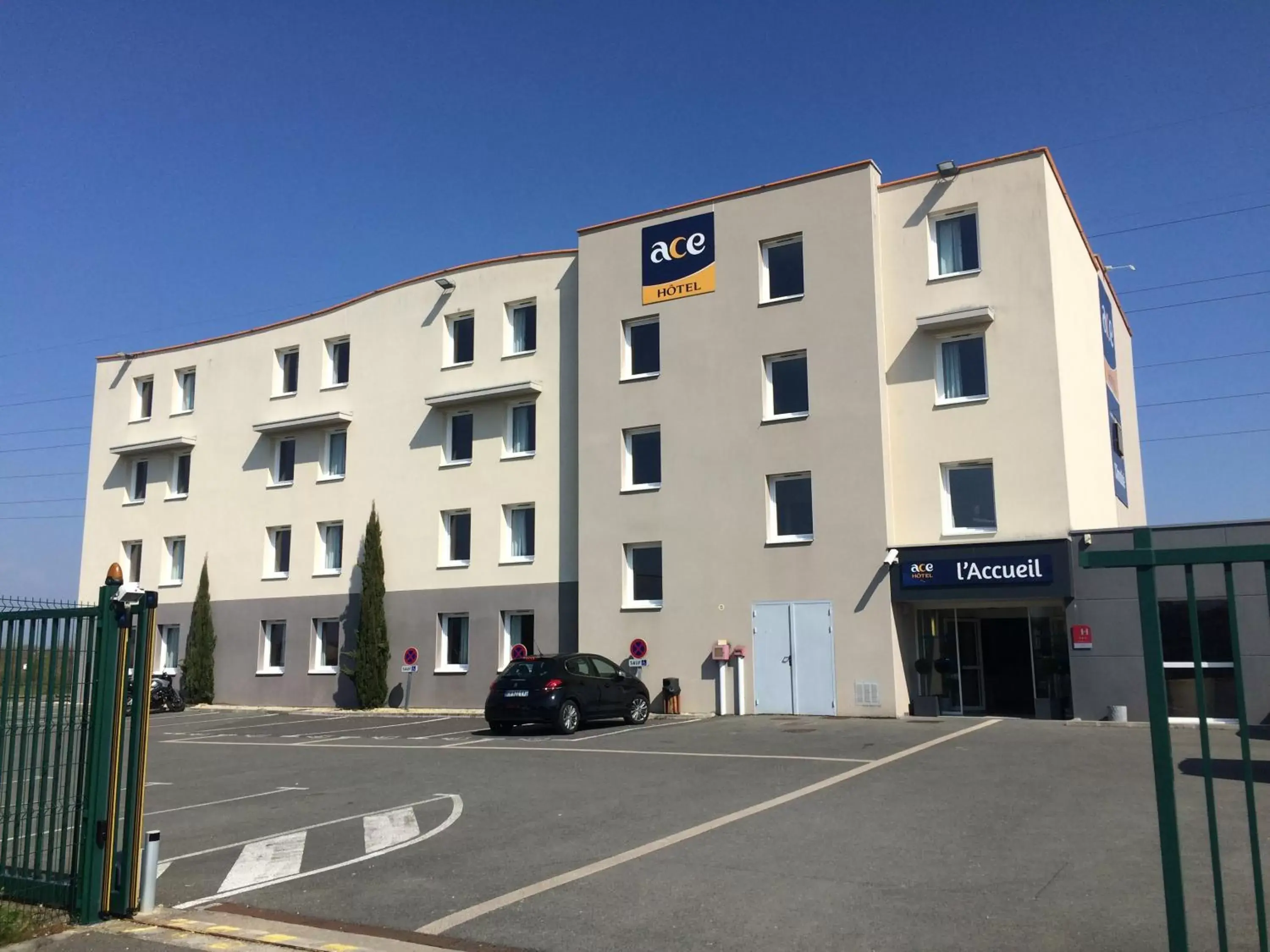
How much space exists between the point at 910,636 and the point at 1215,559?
2069 centimetres

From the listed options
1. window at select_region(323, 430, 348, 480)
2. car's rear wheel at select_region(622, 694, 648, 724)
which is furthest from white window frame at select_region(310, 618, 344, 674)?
car's rear wheel at select_region(622, 694, 648, 724)

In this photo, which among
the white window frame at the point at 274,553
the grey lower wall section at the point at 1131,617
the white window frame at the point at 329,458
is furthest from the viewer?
the white window frame at the point at 274,553

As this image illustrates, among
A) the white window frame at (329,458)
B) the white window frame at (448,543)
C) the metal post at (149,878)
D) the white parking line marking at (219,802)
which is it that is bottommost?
the white parking line marking at (219,802)

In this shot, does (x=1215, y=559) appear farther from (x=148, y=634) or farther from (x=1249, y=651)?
(x=1249, y=651)

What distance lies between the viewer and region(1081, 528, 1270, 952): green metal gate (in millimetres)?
3996

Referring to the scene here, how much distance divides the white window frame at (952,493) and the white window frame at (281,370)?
2098 cm

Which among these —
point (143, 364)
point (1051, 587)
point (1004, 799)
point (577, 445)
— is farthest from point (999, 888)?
point (143, 364)

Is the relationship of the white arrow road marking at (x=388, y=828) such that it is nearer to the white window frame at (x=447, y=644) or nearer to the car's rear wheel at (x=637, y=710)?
the car's rear wheel at (x=637, y=710)

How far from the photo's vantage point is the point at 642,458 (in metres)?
27.4

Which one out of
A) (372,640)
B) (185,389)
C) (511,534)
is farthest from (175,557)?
(511,534)

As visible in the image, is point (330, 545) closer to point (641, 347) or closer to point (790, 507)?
point (641, 347)

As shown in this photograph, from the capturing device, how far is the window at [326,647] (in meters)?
32.2

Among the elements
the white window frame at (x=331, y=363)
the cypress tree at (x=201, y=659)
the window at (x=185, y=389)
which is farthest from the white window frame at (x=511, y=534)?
the window at (x=185, y=389)

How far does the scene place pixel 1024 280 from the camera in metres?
23.4
